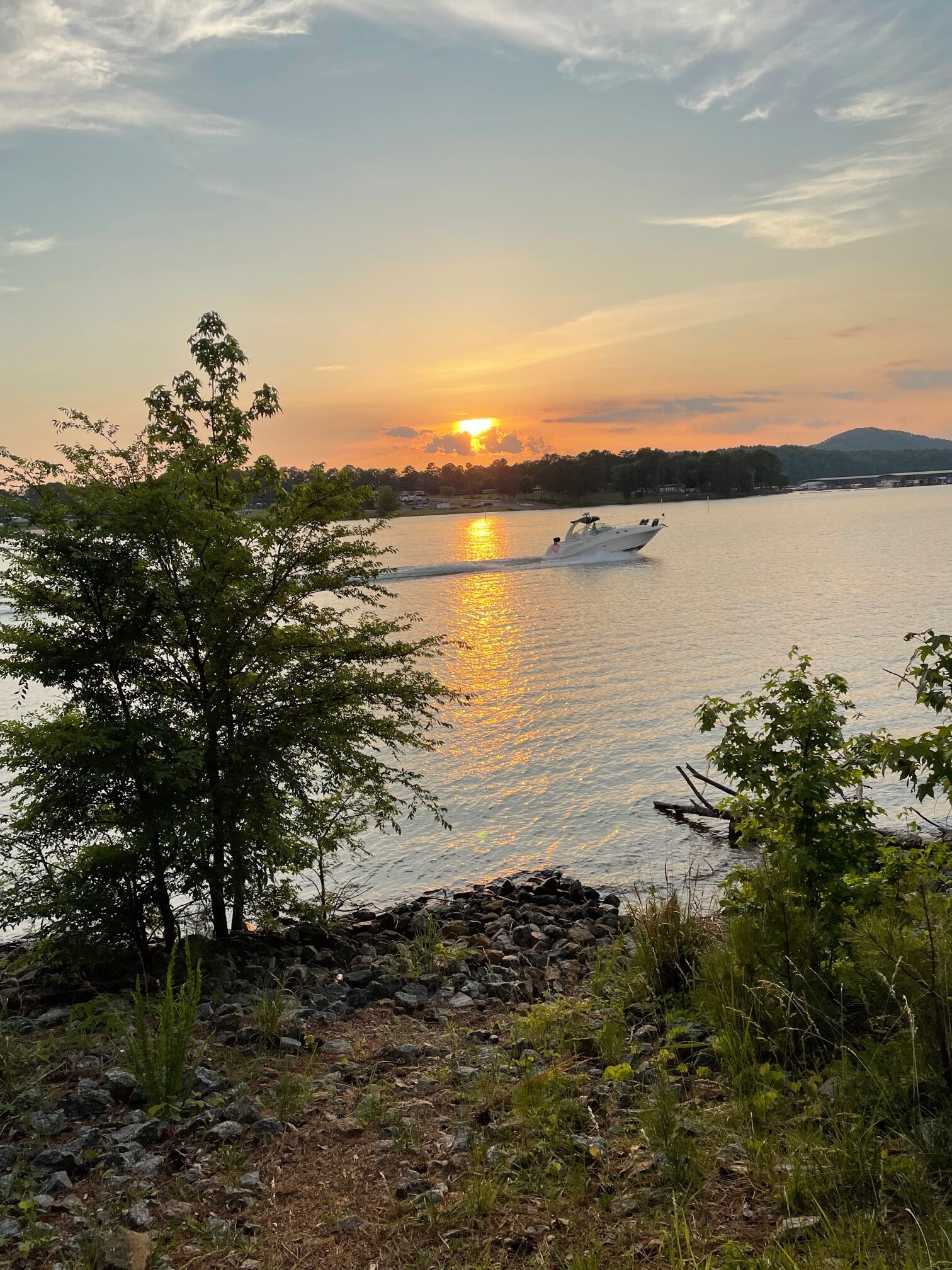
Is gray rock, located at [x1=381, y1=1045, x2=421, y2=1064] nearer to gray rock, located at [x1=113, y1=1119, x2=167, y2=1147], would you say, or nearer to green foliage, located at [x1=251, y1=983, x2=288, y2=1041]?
green foliage, located at [x1=251, y1=983, x2=288, y2=1041]

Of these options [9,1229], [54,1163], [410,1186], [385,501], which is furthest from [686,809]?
[9,1229]

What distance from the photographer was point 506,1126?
5160 millimetres

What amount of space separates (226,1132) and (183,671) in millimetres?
4670

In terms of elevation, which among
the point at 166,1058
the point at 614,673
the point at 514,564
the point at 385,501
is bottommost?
the point at 614,673

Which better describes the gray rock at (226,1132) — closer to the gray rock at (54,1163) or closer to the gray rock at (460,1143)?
the gray rock at (54,1163)

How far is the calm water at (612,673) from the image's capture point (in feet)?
48.2

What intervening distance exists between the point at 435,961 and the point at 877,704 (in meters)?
16.6

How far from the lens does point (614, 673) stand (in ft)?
94.8

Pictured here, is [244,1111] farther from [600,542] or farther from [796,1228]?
[600,542]

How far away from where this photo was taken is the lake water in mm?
14664

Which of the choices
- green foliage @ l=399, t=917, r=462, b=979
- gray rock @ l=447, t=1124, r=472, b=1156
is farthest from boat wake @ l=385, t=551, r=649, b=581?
gray rock @ l=447, t=1124, r=472, b=1156

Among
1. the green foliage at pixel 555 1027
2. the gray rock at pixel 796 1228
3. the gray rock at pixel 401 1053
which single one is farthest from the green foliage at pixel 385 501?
the gray rock at pixel 796 1228

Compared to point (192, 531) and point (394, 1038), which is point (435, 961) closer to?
point (394, 1038)

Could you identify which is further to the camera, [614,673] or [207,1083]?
[614,673]
